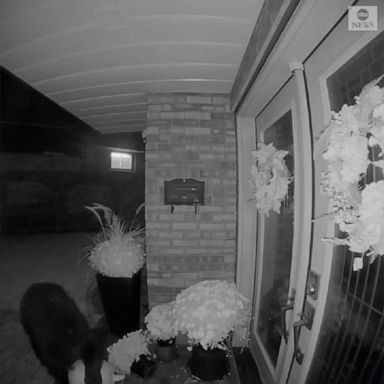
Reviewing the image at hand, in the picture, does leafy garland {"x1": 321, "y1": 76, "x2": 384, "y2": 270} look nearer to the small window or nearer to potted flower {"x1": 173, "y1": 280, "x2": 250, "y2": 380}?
potted flower {"x1": 173, "y1": 280, "x2": 250, "y2": 380}

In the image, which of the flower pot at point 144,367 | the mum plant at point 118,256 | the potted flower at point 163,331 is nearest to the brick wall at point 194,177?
the mum plant at point 118,256

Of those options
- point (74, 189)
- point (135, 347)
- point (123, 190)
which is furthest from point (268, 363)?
point (74, 189)

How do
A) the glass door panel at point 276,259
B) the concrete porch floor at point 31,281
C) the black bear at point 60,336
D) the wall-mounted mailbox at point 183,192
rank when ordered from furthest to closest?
the wall-mounted mailbox at point 183,192
the concrete porch floor at point 31,281
the black bear at point 60,336
the glass door panel at point 276,259

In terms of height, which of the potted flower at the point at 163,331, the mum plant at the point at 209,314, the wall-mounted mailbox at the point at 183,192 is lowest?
the potted flower at the point at 163,331

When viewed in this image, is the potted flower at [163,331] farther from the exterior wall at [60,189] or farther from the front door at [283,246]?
the exterior wall at [60,189]

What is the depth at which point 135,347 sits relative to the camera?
2.30 meters

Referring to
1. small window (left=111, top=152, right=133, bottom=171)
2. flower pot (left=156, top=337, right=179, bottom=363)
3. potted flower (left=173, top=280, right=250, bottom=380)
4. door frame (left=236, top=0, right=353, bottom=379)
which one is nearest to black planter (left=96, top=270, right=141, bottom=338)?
flower pot (left=156, top=337, right=179, bottom=363)

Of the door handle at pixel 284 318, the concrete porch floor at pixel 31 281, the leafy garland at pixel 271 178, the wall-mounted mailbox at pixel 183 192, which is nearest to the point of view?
the door handle at pixel 284 318

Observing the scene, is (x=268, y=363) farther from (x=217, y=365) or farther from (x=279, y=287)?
(x=279, y=287)

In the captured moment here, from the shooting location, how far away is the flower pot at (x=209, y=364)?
2.11 metres

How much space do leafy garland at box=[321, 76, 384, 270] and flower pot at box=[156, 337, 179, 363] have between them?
→ 6.31 feet

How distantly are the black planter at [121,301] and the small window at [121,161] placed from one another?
403cm

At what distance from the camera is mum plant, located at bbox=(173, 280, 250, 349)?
197cm

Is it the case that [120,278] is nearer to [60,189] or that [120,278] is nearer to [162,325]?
[162,325]
